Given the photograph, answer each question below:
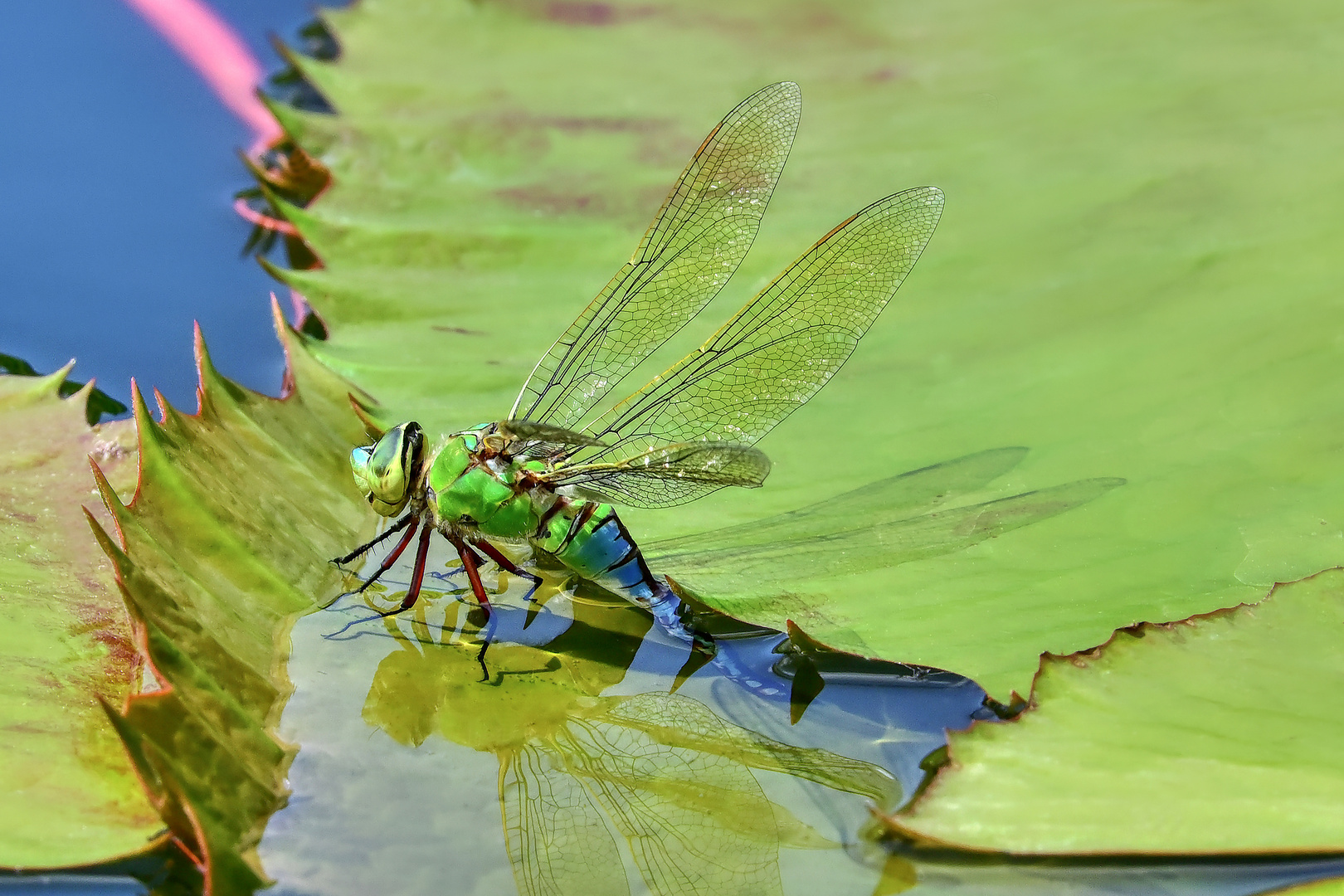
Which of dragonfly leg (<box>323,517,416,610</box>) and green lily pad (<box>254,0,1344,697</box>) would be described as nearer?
green lily pad (<box>254,0,1344,697</box>)

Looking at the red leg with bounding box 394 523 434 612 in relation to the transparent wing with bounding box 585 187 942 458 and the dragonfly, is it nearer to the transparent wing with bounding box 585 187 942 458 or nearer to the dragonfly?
the dragonfly

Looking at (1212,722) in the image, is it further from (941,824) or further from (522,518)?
(522,518)

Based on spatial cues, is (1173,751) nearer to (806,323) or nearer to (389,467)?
(806,323)

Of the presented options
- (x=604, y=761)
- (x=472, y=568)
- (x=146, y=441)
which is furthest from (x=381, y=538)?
(x=604, y=761)

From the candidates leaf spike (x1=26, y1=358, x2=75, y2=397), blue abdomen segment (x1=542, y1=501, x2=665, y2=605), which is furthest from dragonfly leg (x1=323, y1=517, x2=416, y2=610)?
leaf spike (x1=26, y1=358, x2=75, y2=397)

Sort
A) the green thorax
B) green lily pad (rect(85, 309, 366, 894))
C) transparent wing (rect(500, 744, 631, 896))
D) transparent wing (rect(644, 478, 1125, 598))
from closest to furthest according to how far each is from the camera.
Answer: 1. green lily pad (rect(85, 309, 366, 894))
2. transparent wing (rect(500, 744, 631, 896))
3. transparent wing (rect(644, 478, 1125, 598))
4. the green thorax

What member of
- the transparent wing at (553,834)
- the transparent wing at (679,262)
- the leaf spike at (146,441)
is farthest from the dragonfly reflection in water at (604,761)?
the transparent wing at (679,262)

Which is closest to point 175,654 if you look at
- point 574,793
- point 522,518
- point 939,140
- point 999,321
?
point 574,793
